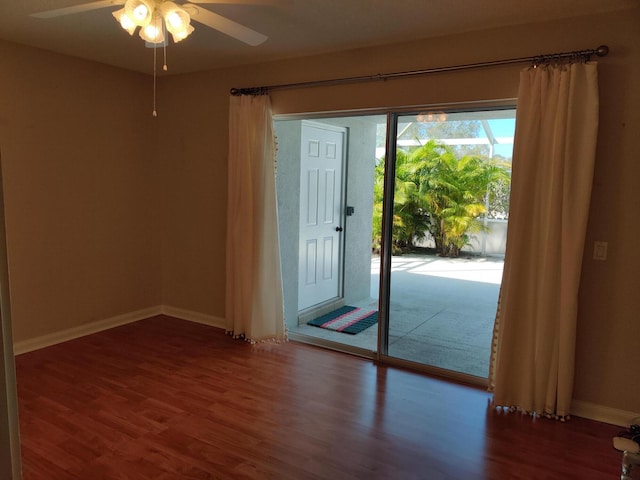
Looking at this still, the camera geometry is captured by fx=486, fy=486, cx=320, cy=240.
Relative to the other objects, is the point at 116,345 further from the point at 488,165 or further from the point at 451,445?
the point at 488,165

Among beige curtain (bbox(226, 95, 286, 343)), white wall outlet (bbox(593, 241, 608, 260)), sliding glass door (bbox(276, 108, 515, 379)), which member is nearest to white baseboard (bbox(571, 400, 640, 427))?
sliding glass door (bbox(276, 108, 515, 379))

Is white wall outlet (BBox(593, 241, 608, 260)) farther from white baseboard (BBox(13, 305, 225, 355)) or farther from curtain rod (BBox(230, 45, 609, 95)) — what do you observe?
white baseboard (BBox(13, 305, 225, 355))

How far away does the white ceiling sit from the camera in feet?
9.29

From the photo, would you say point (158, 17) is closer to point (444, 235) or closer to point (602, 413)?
point (444, 235)

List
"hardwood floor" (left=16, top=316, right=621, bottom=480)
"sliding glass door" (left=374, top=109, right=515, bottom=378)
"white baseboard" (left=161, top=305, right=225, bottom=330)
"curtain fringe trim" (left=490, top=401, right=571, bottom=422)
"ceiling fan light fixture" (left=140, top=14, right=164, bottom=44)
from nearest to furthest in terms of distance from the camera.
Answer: "ceiling fan light fixture" (left=140, top=14, right=164, bottom=44) → "hardwood floor" (left=16, top=316, right=621, bottom=480) → "curtain fringe trim" (left=490, top=401, right=571, bottom=422) → "sliding glass door" (left=374, top=109, right=515, bottom=378) → "white baseboard" (left=161, top=305, right=225, bottom=330)

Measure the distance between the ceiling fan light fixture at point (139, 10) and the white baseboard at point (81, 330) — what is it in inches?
107

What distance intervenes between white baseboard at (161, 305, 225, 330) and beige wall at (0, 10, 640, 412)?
6cm

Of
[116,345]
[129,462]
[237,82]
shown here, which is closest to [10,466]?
[129,462]

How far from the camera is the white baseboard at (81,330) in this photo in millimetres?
4014

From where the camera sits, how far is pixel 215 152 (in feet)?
15.1

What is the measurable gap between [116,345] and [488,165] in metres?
3.39

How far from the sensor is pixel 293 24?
321 centimetres

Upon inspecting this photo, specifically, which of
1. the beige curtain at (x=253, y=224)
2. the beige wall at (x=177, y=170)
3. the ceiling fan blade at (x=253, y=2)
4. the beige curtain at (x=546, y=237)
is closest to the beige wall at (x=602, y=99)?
the beige wall at (x=177, y=170)

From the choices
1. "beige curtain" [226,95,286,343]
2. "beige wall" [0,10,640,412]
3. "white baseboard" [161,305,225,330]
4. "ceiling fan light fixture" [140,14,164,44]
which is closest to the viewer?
"ceiling fan light fixture" [140,14,164,44]
